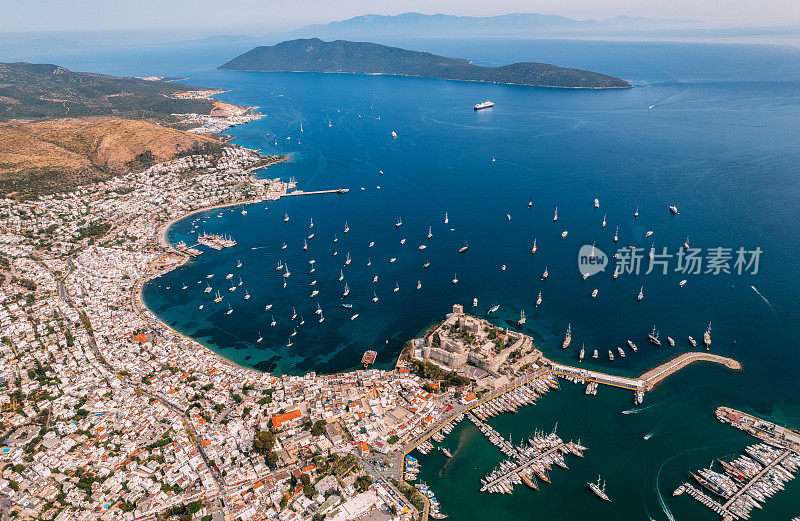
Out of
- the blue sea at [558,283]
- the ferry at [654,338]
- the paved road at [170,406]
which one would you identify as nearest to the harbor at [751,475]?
the blue sea at [558,283]

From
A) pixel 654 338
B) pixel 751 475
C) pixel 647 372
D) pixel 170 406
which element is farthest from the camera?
pixel 654 338

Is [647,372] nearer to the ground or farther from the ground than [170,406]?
farther from the ground

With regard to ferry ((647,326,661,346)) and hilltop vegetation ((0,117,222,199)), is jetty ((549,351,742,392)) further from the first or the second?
hilltop vegetation ((0,117,222,199))

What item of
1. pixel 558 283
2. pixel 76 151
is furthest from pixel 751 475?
pixel 76 151

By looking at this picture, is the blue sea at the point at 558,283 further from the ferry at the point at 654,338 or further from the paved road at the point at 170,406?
the paved road at the point at 170,406

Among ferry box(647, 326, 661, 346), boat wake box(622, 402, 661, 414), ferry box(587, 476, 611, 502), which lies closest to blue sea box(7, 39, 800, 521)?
boat wake box(622, 402, 661, 414)

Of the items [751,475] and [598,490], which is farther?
[751,475]

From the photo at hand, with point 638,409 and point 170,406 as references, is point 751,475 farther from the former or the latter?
point 170,406

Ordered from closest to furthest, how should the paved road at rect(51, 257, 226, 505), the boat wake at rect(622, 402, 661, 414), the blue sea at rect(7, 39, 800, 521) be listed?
the paved road at rect(51, 257, 226, 505), the blue sea at rect(7, 39, 800, 521), the boat wake at rect(622, 402, 661, 414)
